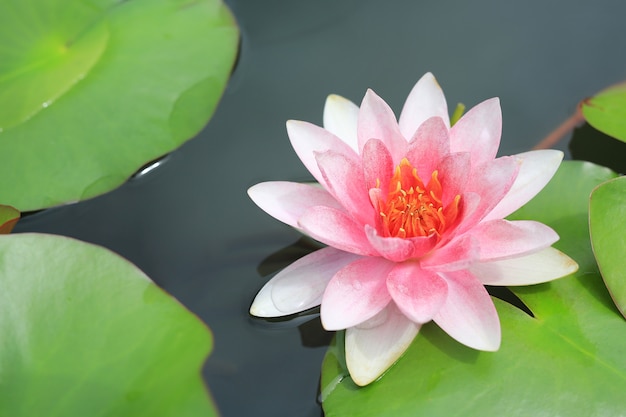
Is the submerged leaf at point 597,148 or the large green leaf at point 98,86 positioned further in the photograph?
the submerged leaf at point 597,148

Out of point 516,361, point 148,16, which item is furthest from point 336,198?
point 148,16

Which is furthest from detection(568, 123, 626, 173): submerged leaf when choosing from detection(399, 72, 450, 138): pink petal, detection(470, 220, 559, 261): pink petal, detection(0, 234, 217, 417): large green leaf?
detection(0, 234, 217, 417): large green leaf

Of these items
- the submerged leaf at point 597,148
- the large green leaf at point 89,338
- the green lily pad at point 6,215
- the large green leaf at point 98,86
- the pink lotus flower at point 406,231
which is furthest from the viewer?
the submerged leaf at point 597,148

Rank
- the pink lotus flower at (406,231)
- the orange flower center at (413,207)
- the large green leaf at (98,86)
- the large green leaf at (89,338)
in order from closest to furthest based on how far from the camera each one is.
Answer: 1. the large green leaf at (89,338)
2. the pink lotus flower at (406,231)
3. the orange flower center at (413,207)
4. the large green leaf at (98,86)

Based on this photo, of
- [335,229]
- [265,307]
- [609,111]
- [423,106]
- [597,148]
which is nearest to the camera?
[335,229]

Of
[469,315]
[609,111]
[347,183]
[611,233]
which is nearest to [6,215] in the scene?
[347,183]

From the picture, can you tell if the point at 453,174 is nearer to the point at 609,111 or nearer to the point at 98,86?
the point at 609,111

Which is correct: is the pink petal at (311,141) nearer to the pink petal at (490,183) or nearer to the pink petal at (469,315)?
the pink petal at (490,183)

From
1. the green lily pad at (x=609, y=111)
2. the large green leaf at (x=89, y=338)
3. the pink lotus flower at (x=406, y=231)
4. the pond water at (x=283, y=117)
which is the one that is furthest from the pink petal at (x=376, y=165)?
the green lily pad at (x=609, y=111)
